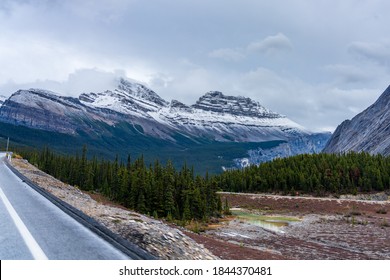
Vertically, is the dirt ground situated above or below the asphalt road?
below

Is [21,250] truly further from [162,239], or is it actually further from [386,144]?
[386,144]

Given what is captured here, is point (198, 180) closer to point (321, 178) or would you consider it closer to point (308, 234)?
point (308, 234)

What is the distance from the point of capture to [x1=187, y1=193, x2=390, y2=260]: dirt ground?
1065 inches

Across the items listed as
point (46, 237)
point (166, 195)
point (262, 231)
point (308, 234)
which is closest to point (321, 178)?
point (166, 195)

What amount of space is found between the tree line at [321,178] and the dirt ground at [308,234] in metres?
23.4

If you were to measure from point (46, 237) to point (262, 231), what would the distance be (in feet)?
120

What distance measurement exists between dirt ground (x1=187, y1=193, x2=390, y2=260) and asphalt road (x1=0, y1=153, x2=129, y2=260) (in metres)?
7.22

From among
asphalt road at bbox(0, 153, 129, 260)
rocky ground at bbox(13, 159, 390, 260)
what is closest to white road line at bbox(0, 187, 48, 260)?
asphalt road at bbox(0, 153, 129, 260)

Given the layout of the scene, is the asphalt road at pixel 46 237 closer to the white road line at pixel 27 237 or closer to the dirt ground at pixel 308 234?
the white road line at pixel 27 237

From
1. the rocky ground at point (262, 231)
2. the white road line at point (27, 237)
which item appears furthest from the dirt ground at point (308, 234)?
the white road line at point (27, 237)

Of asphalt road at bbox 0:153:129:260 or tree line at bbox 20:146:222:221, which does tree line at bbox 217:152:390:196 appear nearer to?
tree line at bbox 20:146:222:221
